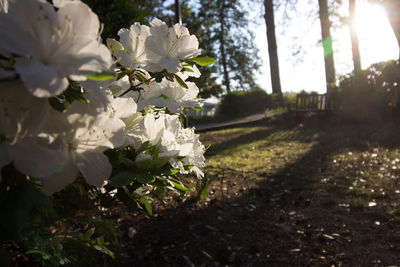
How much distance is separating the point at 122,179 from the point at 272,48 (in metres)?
17.5

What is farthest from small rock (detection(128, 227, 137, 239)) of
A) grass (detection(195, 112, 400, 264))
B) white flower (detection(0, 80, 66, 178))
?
white flower (detection(0, 80, 66, 178))

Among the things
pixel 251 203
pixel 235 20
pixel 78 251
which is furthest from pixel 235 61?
pixel 78 251

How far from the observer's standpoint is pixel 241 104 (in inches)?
680

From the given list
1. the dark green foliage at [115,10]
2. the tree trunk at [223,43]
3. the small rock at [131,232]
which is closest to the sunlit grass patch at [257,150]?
the small rock at [131,232]

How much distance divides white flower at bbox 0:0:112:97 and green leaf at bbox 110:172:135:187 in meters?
0.29

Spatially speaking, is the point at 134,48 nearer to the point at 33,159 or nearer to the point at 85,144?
the point at 85,144

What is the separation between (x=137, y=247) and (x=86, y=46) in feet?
8.15

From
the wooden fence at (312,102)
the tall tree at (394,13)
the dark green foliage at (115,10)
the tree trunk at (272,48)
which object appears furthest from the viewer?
the tree trunk at (272,48)

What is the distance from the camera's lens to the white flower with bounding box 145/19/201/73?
1051 mm

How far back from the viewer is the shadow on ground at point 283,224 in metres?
2.73

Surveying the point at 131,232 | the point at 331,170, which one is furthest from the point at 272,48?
the point at 131,232

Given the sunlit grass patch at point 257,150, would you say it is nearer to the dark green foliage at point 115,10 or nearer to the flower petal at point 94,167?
the dark green foliage at point 115,10

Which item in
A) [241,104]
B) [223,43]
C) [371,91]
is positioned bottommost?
[371,91]

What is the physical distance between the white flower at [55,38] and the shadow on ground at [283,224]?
122cm
